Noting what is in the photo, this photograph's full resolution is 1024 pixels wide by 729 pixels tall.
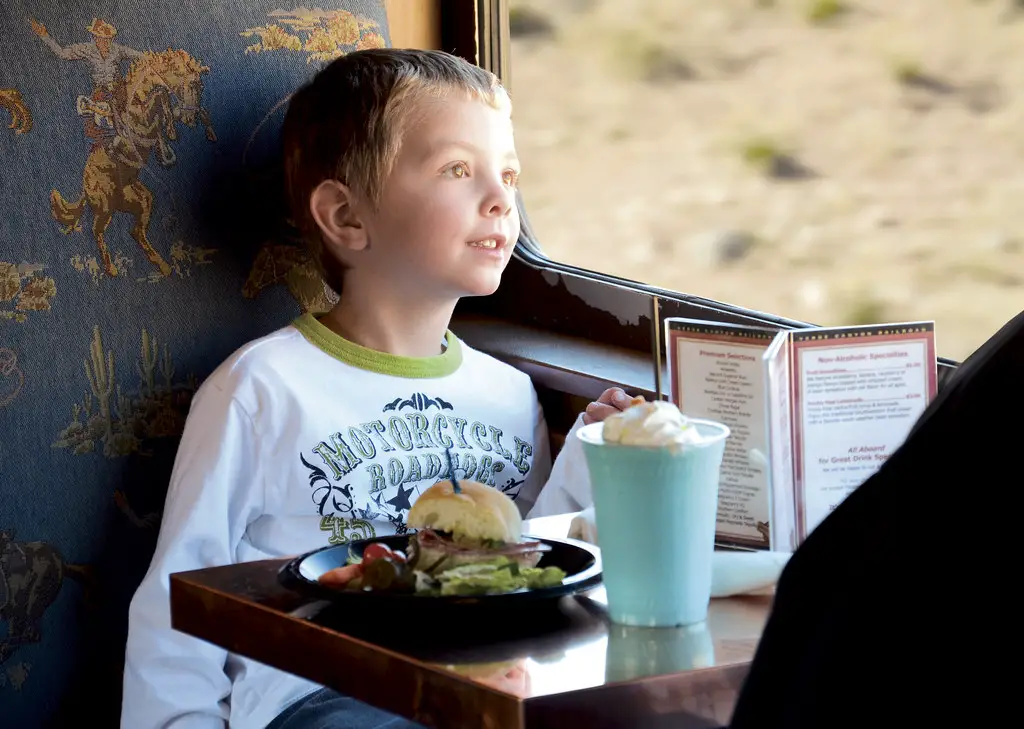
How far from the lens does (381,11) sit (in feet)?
6.48

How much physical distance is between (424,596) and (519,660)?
0.11 m

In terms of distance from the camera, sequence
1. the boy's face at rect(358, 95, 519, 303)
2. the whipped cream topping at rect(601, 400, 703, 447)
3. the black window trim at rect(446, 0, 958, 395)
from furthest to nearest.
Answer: the black window trim at rect(446, 0, 958, 395), the boy's face at rect(358, 95, 519, 303), the whipped cream topping at rect(601, 400, 703, 447)

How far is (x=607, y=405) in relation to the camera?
1.64 meters

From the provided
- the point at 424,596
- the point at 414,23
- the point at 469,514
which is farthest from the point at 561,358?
the point at 424,596

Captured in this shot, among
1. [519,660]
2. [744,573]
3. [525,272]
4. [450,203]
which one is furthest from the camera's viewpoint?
[525,272]

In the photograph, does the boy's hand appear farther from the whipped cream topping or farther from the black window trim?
the whipped cream topping

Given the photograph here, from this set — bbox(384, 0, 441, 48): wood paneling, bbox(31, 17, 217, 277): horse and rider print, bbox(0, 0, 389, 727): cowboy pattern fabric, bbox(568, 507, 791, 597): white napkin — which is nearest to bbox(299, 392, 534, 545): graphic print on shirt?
bbox(0, 0, 389, 727): cowboy pattern fabric

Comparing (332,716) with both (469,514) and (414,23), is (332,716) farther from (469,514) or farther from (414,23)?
(414,23)

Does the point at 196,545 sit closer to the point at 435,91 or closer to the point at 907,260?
the point at 435,91

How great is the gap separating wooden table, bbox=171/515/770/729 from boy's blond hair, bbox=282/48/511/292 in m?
0.79

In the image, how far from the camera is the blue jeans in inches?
56.5

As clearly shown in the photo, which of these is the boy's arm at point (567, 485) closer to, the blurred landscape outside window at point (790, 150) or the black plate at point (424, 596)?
the blurred landscape outside window at point (790, 150)

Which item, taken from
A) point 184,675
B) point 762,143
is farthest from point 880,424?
point 184,675

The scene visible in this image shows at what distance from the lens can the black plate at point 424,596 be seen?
1.03 m
